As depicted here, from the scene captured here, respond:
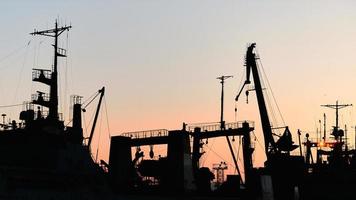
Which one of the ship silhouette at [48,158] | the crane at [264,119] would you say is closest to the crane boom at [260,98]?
the crane at [264,119]

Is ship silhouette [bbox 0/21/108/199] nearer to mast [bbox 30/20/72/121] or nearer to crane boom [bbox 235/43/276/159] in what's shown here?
mast [bbox 30/20/72/121]

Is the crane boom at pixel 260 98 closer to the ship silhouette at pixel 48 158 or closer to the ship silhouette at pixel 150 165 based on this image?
the ship silhouette at pixel 150 165

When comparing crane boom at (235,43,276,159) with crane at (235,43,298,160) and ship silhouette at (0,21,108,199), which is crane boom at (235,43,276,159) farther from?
ship silhouette at (0,21,108,199)

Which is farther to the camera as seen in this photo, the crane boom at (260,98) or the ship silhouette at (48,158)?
the crane boom at (260,98)

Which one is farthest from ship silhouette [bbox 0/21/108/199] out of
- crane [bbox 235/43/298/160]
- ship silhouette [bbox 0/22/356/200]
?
crane [bbox 235/43/298/160]

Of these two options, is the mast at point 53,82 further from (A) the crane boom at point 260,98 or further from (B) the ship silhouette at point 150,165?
(A) the crane boom at point 260,98

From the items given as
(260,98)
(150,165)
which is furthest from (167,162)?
(260,98)

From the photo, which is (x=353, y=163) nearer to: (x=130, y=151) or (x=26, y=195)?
(x=130, y=151)

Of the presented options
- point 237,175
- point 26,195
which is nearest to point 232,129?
point 237,175

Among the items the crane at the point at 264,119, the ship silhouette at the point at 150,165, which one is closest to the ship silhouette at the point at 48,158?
the ship silhouette at the point at 150,165

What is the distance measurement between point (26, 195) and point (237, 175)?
31.1 m

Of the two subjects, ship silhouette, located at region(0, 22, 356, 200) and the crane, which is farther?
the crane

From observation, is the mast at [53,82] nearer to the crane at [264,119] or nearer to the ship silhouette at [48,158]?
the ship silhouette at [48,158]

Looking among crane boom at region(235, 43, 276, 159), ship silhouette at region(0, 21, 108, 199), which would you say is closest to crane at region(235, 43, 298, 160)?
crane boom at region(235, 43, 276, 159)
